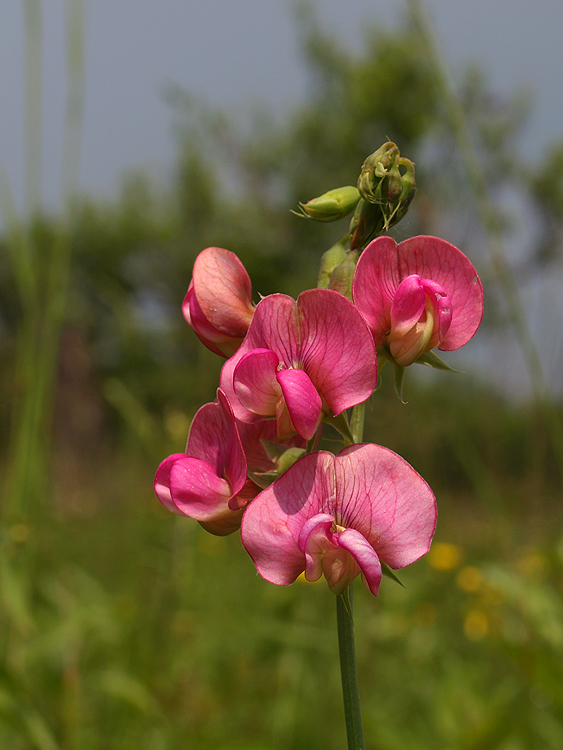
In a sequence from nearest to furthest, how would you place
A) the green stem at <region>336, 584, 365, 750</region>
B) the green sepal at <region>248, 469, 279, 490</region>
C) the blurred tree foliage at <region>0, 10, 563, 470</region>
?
the green stem at <region>336, 584, 365, 750</region>, the green sepal at <region>248, 469, 279, 490</region>, the blurred tree foliage at <region>0, 10, 563, 470</region>

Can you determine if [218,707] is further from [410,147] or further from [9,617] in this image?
[410,147]

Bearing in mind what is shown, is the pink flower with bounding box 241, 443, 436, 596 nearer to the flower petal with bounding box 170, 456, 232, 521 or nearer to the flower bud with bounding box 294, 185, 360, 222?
the flower petal with bounding box 170, 456, 232, 521

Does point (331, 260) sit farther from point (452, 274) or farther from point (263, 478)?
point (263, 478)

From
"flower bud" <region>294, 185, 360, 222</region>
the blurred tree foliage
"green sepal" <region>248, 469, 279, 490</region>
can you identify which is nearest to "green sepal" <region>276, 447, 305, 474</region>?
"green sepal" <region>248, 469, 279, 490</region>

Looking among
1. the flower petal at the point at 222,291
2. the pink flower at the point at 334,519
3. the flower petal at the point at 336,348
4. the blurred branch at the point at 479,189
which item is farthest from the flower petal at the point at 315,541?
the blurred branch at the point at 479,189

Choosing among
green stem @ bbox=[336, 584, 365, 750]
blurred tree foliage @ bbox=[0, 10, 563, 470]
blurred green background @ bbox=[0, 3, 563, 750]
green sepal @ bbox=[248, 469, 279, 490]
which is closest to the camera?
green stem @ bbox=[336, 584, 365, 750]

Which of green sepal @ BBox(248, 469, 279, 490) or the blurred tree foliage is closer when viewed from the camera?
green sepal @ BBox(248, 469, 279, 490)

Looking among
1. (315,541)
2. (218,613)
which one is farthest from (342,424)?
(218,613)
